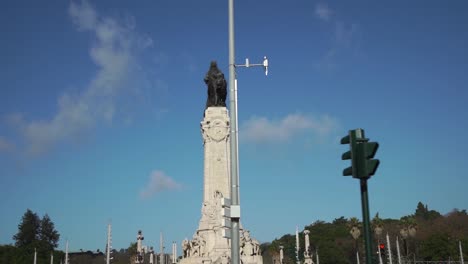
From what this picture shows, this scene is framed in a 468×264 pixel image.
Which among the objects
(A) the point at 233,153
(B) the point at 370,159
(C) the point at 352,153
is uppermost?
(A) the point at 233,153

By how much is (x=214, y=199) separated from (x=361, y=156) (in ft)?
118

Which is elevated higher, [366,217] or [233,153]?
[233,153]

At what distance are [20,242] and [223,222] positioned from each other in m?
109

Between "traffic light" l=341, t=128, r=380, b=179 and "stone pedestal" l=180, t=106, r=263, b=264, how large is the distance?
32.0m

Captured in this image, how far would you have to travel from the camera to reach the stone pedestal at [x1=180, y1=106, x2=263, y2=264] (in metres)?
41.3

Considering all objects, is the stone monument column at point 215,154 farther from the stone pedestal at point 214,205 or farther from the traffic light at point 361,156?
the traffic light at point 361,156

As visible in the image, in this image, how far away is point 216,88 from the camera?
1906 inches

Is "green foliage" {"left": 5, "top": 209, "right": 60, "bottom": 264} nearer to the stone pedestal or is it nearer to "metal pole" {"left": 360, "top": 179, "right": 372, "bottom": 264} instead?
the stone pedestal

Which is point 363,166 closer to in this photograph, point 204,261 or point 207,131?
point 204,261

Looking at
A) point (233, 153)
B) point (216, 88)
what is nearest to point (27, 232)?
point (216, 88)

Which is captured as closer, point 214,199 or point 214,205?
point 214,205

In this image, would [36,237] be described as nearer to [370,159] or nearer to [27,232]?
[27,232]

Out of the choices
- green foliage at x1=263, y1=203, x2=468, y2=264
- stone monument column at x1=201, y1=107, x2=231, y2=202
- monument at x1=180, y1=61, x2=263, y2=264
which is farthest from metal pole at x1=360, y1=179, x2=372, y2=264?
green foliage at x1=263, y1=203, x2=468, y2=264

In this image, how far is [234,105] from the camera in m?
13.7
